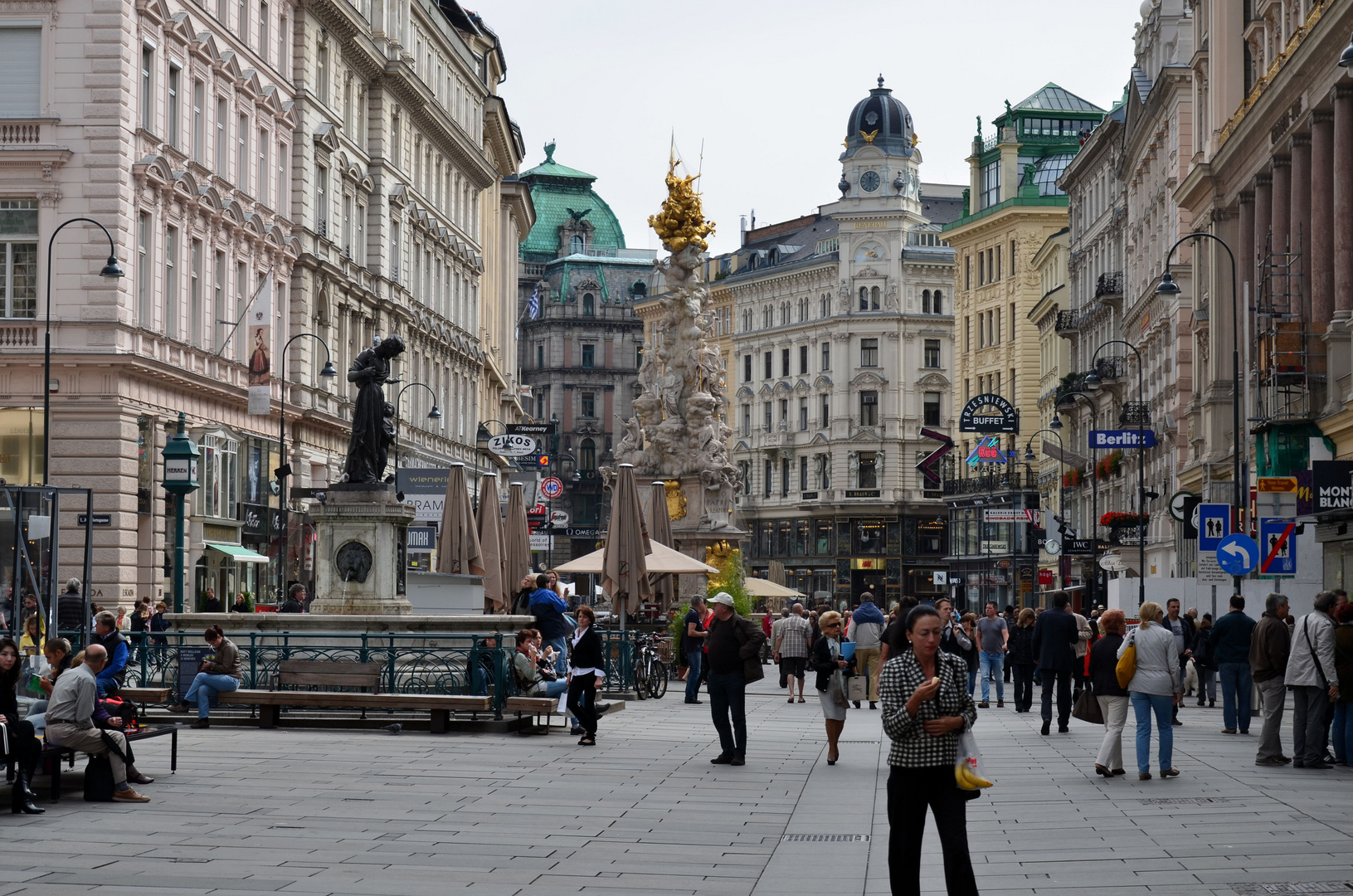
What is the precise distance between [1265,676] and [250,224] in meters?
33.4

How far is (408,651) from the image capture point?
893 inches

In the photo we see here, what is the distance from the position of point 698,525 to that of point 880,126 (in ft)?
227

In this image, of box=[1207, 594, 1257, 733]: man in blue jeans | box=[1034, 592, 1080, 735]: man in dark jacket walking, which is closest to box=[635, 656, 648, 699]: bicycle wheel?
box=[1034, 592, 1080, 735]: man in dark jacket walking

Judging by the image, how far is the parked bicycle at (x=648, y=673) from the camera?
31.9 m

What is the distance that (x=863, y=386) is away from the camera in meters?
120

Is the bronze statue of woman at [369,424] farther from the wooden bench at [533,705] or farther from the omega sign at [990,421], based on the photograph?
the omega sign at [990,421]

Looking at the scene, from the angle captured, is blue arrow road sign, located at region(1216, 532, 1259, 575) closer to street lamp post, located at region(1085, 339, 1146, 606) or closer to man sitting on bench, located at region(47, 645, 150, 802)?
street lamp post, located at region(1085, 339, 1146, 606)

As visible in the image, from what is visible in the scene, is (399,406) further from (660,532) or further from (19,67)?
(19,67)

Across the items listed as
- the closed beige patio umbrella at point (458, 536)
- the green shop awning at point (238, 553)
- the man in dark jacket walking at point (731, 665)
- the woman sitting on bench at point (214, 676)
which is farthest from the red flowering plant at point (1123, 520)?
the man in dark jacket walking at point (731, 665)

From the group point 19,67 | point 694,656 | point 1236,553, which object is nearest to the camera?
point 1236,553

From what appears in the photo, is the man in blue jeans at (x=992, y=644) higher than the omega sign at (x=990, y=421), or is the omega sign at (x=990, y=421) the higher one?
the omega sign at (x=990, y=421)

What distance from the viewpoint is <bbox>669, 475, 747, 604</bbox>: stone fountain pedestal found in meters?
54.6

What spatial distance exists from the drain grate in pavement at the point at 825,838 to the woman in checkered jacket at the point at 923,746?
4.29m

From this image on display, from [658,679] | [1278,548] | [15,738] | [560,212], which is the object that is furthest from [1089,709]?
[560,212]
